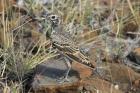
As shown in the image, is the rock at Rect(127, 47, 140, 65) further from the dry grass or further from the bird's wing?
the bird's wing

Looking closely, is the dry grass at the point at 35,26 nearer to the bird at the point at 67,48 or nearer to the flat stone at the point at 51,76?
the flat stone at the point at 51,76

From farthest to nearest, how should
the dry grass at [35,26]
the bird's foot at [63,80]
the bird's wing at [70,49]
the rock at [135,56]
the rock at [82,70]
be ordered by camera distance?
the rock at [135,56] → the dry grass at [35,26] → the rock at [82,70] → the bird's foot at [63,80] → the bird's wing at [70,49]

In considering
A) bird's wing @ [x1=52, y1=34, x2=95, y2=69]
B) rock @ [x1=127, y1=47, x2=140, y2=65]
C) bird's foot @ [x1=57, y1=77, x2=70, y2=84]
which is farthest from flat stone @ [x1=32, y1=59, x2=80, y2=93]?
rock @ [x1=127, y1=47, x2=140, y2=65]

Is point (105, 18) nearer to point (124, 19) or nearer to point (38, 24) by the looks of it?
point (124, 19)

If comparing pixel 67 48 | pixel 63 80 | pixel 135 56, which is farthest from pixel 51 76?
pixel 135 56

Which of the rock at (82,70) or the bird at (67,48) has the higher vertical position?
the bird at (67,48)

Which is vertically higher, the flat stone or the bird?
the bird

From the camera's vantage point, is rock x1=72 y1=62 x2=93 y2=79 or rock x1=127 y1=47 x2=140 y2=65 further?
rock x1=127 y1=47 x2=140 y2=65

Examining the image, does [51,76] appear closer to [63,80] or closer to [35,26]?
[63,80]

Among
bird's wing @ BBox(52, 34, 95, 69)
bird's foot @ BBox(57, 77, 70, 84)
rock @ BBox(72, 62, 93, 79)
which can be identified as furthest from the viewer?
rock @ BBox(72, 62, 93, 79)

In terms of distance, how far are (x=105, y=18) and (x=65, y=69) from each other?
1.84 metres

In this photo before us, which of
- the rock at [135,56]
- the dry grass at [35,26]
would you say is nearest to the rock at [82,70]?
the dry grass at [35,26]

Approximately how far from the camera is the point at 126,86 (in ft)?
18.1

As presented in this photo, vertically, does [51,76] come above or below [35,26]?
below
